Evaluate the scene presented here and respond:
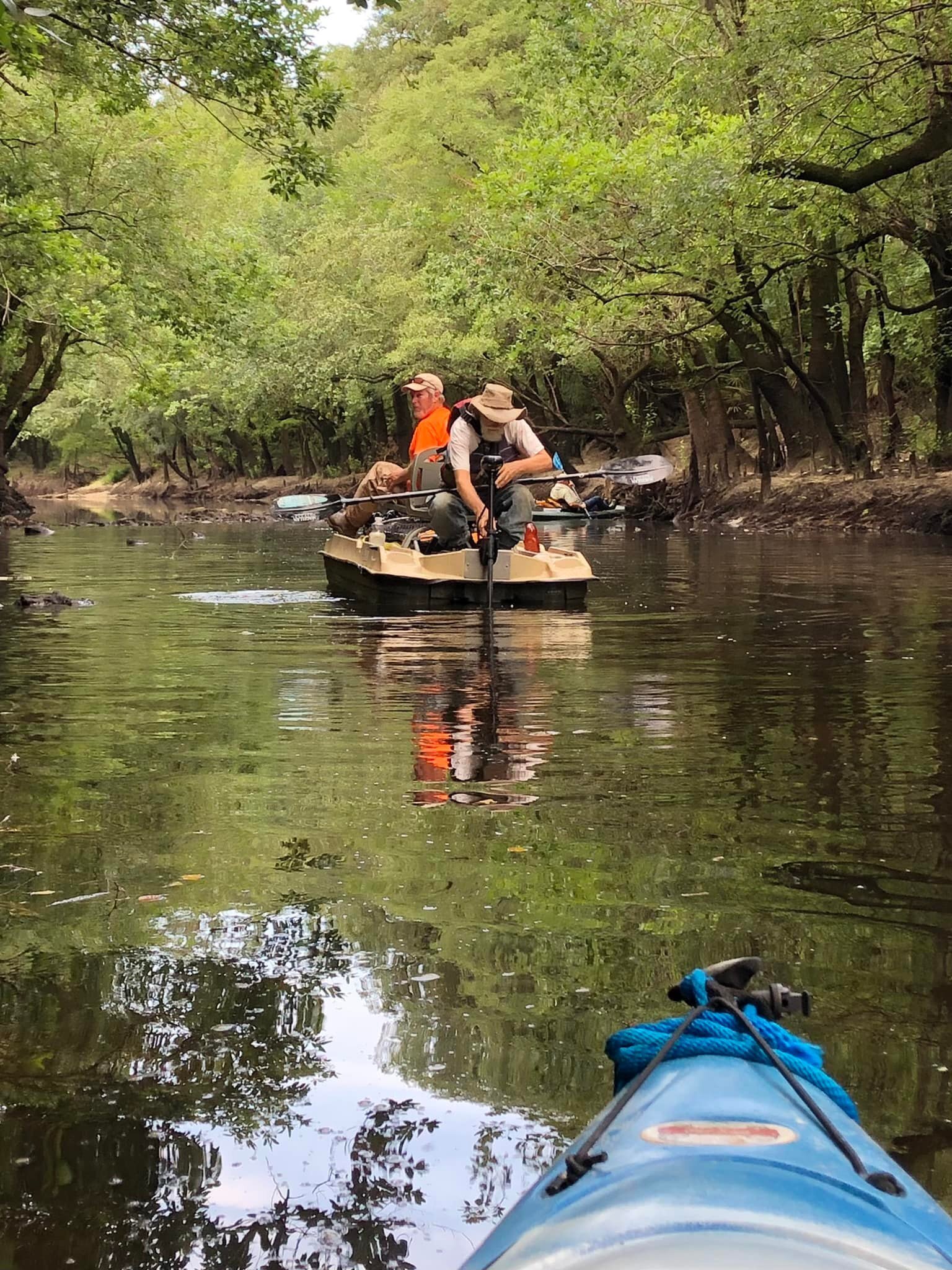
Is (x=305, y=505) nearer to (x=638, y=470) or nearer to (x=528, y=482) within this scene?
(x=528, y=482)

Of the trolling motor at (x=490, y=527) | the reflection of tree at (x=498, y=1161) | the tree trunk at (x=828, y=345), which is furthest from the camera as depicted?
the tree trunk at (x=828, y=345)

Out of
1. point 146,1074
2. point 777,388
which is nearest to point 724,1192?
point 146,1074

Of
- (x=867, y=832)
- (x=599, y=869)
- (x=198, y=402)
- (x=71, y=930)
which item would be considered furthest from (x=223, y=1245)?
(x=198, y=402)

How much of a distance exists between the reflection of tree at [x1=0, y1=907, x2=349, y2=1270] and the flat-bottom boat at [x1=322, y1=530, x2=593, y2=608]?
31.1ft

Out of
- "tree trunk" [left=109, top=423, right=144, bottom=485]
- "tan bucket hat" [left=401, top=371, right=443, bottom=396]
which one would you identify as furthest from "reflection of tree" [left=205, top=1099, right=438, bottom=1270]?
"tree trunk" [left=109, top=423, right=144, bottom=485]

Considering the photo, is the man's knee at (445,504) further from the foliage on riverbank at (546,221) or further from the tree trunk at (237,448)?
the tree trunk at (237,448)

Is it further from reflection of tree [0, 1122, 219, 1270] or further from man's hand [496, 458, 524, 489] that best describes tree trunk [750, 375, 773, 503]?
reflection of tree [0, 1122, 219, 1270]

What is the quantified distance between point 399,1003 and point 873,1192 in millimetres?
1835

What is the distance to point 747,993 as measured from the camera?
8.41 ft

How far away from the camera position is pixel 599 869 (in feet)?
15.2

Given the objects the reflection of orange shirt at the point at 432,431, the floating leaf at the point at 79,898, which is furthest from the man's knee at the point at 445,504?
the floating leaf at the point at 79,898

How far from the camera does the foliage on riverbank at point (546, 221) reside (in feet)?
53.5

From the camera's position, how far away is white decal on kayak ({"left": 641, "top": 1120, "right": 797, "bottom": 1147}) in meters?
1.97

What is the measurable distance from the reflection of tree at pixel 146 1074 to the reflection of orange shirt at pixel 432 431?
35.6 feet
